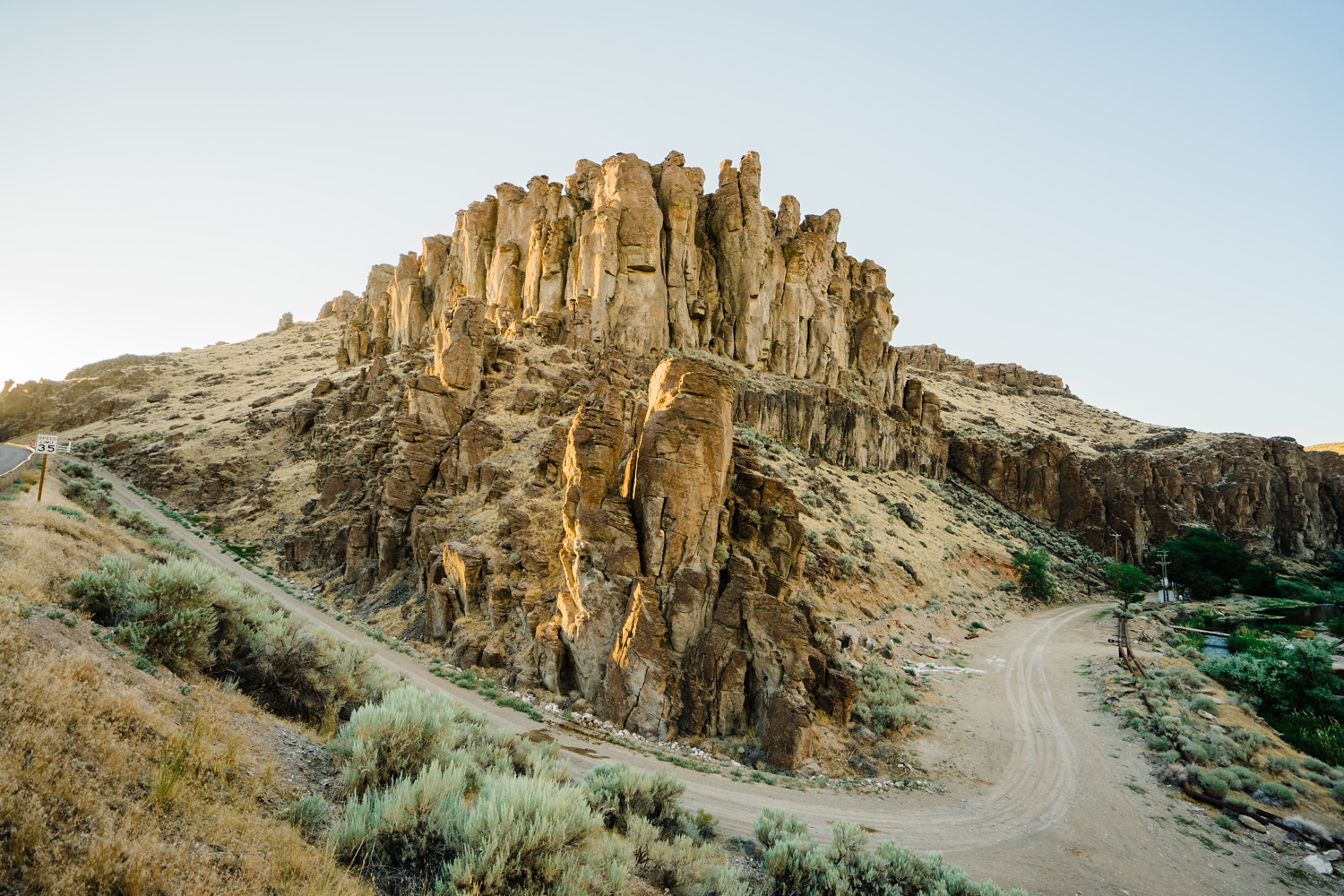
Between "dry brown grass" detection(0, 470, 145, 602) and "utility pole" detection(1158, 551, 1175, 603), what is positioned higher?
"dry brown grass" detection(0, 470, 145, 602)

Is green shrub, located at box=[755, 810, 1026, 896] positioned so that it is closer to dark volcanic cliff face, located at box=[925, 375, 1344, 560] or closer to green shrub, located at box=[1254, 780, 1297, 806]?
green shrub, located at box=[1254, 780, 1297, 806]

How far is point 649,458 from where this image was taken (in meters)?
19.5

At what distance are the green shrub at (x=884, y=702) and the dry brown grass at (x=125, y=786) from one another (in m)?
16.5

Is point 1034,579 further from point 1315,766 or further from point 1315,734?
point 1315,766

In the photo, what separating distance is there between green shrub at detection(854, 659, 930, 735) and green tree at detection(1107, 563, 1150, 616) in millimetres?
38012

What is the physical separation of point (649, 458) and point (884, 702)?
1139cm

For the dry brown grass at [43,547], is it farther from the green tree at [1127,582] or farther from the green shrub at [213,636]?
the green tree at [1127,582]

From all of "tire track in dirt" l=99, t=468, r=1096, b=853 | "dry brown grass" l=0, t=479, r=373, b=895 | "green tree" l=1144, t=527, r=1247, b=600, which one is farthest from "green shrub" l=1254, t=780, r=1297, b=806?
"green tree" l=1144, t=527, r=1247, b=600

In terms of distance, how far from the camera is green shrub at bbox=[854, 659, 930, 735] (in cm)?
1750

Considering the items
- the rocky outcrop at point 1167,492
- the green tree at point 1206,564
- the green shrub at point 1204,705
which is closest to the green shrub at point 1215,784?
the green shrub at point 1204,705

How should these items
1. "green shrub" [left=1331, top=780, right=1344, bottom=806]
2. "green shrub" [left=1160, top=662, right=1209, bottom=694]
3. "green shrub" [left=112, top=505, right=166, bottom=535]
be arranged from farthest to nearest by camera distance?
1. "green shrub" [left=112, top=505, right=166, bottom=535]
2. "green shrub" [left=1160, top=662, right=1209, bottom=694]
3. "green shrub" [left=1331, top=780, right=1344, bottom=806]

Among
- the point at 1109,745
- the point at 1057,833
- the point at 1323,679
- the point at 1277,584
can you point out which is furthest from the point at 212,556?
the point at 1277,584

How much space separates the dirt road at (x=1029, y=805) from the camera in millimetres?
10969

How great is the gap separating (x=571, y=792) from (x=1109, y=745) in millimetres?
19709
